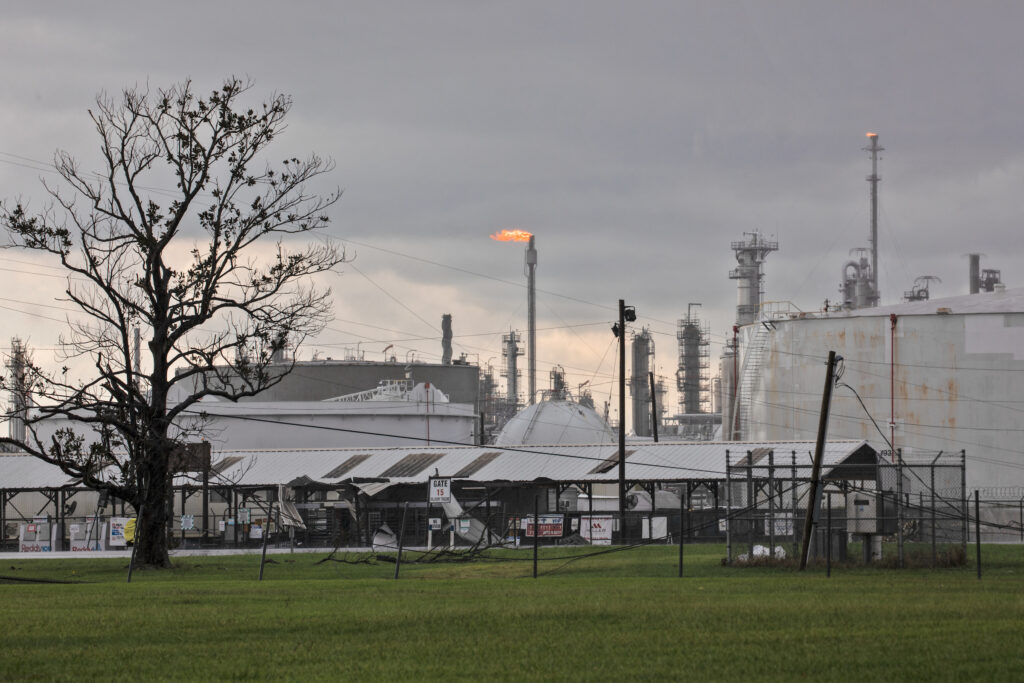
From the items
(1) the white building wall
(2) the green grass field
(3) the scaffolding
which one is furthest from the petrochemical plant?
(3) the scaffolding

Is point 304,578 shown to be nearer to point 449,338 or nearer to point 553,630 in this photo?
point 553,630

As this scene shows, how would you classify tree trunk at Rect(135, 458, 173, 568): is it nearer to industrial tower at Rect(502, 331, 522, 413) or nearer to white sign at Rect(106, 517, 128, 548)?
white sign at Rect(106, 517, 128, 548)

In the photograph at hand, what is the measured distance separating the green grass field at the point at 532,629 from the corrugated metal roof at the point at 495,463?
80.8 feet

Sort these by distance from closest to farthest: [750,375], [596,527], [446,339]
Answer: [596,527], [750,375], [446,339]

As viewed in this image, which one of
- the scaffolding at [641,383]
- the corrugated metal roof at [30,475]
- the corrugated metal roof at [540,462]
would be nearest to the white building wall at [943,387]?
the corrugated metal roof at [540,462]

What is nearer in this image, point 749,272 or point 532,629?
point 532,629

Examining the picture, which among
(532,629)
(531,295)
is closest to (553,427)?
(531,295)

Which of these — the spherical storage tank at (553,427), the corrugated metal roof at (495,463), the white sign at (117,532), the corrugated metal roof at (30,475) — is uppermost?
the spherical storage tank at (553,427)

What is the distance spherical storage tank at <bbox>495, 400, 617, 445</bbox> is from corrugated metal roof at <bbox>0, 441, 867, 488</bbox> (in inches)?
662

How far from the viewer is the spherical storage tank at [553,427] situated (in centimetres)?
8025

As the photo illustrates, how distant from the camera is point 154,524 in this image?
36.5 metres

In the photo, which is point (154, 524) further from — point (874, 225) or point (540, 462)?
point (874, 225)

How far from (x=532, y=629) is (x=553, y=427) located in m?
66.0

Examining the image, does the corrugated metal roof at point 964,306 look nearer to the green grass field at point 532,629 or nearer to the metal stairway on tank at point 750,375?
the metal stairway on tank at point 750,375
